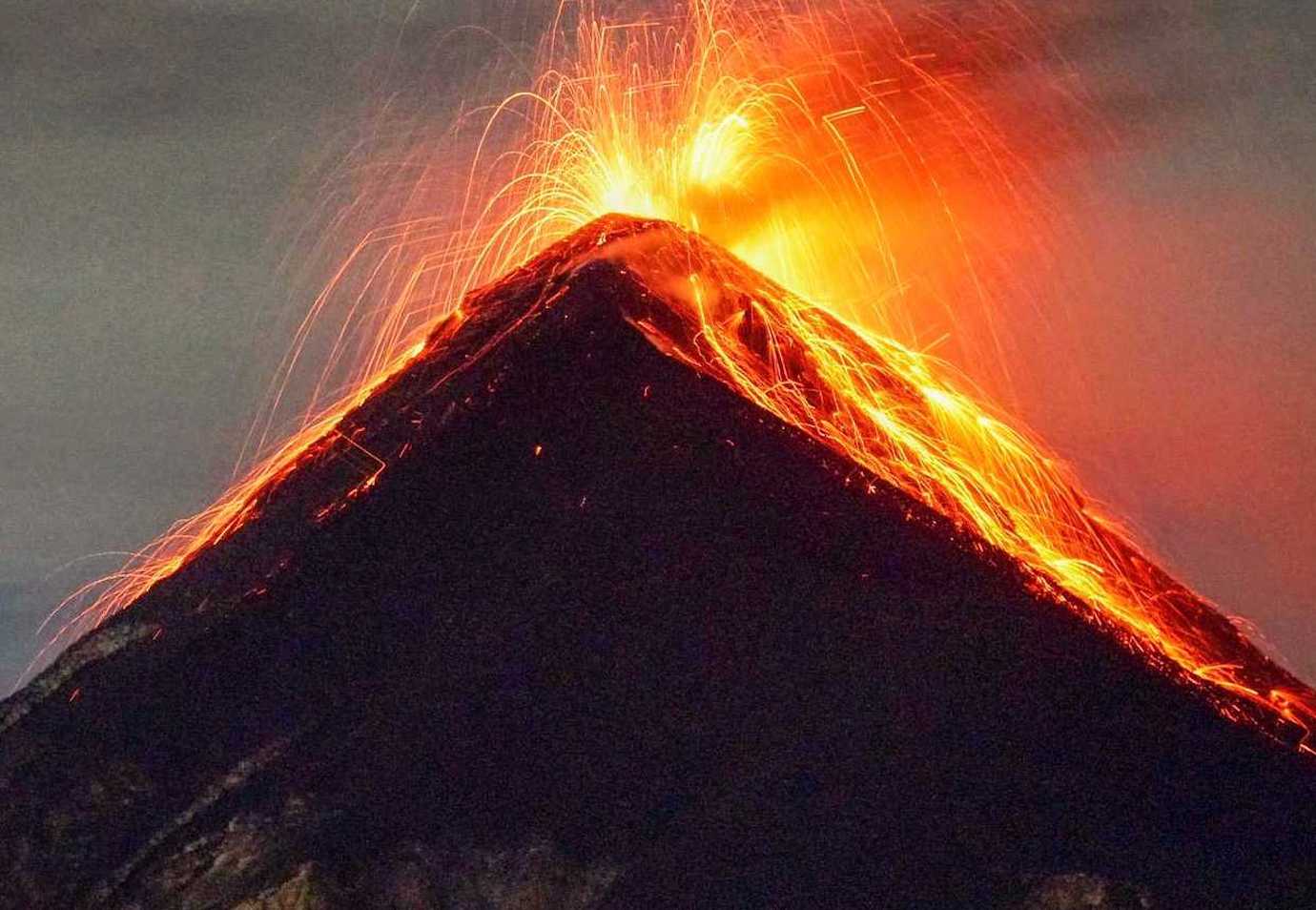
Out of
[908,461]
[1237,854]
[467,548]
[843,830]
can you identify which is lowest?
[1237,854]

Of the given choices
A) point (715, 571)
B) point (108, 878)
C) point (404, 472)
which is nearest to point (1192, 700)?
point (715, 571)

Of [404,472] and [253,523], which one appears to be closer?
[404,472]

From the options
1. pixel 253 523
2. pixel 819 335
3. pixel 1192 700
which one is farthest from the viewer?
pixel 819 335

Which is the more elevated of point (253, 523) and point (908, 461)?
point (253, 523)

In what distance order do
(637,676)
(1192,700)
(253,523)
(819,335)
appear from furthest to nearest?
1. (819,335)
2. (253,523)
3. (637,676)
4. (1192,700)

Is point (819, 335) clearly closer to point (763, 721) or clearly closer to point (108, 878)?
point (763, 721)

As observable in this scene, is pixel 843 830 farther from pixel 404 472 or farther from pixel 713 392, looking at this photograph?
pixel 404 472
